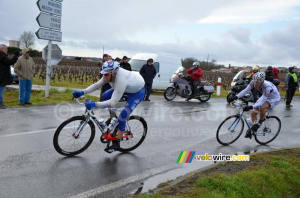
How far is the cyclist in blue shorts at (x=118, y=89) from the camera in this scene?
5.85 meters

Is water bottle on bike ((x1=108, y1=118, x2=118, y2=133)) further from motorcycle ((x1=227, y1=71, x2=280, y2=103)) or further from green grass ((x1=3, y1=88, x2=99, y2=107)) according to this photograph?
motorcycle ((x1=227, y1=71, x2=280, y2=103))

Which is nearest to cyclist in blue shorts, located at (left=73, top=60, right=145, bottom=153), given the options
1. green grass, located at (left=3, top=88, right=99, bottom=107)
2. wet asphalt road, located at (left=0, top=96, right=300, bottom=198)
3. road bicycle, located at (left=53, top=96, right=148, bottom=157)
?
road bicycle, located at (left=53, top=96, right=148, bottom=157)

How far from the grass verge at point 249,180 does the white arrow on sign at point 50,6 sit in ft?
35.8

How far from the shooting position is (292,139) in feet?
29.5

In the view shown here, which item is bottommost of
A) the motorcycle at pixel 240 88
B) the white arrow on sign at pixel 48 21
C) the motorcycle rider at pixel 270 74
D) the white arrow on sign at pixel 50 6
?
the motorcycle at pixel 240 88

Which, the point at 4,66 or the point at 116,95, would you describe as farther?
the point at 4,66

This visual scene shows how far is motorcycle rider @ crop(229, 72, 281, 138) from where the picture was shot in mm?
7785

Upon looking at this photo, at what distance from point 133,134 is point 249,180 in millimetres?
2585

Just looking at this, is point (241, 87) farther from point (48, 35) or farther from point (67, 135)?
point (67, 135)

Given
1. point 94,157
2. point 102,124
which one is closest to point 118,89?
point 102,124

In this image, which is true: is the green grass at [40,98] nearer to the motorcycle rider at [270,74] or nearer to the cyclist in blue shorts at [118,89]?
the cyclist in blue shorts at [118,89]

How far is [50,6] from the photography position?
1403 cm

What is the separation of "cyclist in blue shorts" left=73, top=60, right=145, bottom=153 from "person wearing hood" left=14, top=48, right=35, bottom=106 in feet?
21.1

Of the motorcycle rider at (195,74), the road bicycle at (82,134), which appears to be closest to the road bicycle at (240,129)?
the road bicycle at (82,134)
